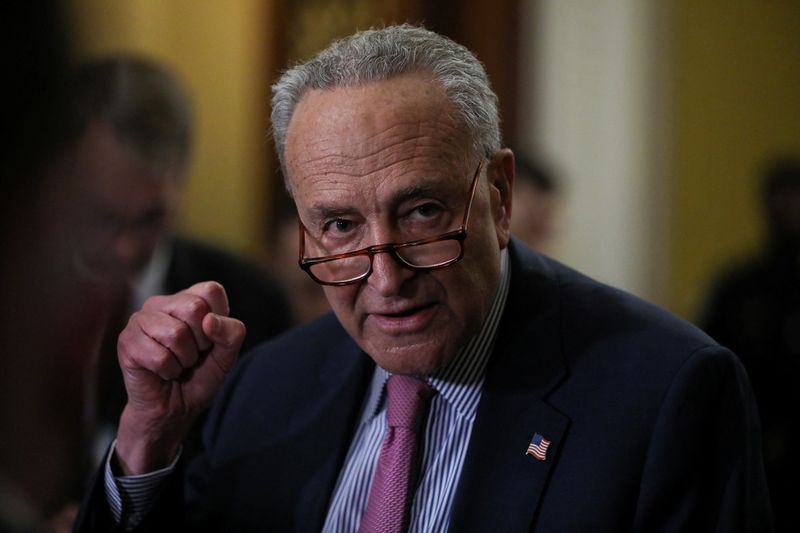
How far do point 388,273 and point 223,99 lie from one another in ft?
8.96

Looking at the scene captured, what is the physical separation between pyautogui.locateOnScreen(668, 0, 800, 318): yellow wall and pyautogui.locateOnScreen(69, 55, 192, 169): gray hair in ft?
11.7

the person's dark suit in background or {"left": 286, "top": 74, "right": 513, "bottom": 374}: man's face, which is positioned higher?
{"left": 286, "top": 74, "right": 513, "bottom": 374}: man's face

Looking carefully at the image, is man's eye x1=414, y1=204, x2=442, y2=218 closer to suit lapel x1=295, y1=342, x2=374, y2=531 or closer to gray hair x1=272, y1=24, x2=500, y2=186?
gray hair x1=272, y1=24, x2=500, y2=186

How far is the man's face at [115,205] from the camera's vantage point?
2.44 metres

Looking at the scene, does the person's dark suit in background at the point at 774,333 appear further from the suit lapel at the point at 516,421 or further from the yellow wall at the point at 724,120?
the yellow wall at the point at 724,120

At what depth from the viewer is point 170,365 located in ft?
5.47

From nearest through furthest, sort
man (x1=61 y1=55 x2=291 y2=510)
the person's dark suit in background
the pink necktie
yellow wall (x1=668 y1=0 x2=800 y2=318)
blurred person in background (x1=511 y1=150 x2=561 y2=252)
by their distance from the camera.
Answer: the pink necktie, man (x1=61 y1=55 x2=291 y2=510), the person's dark suit in background, blurred person in background (x1=511 y1=150 x2=561 y2=252), yellow wall (x1=668 y1=0 x2=800 y2=318)

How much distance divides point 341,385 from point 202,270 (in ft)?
4.24

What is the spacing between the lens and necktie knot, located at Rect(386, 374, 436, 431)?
1698mm

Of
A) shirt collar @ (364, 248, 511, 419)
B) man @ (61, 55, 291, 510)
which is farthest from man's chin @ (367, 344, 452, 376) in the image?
man @ (61, 55, 291, 510)

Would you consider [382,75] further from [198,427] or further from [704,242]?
[704,242]

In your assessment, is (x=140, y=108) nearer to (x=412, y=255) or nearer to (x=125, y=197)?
(x=125, y=197)

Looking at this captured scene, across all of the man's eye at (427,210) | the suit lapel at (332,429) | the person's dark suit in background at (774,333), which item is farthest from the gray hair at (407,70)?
the person's dark suit in background at (774,333)

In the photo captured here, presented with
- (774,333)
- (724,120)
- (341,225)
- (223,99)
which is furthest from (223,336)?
(724,120)
